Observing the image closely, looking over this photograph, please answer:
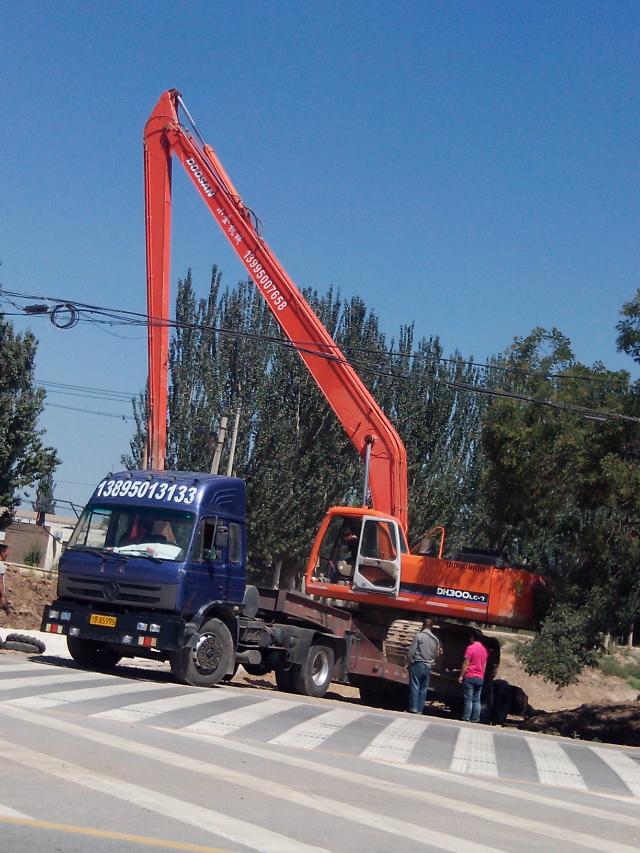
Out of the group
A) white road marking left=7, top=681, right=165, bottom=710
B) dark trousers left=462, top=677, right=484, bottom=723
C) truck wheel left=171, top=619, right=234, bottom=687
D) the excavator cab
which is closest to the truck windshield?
truck wheel left=171, top=619, right=234, bottom=687

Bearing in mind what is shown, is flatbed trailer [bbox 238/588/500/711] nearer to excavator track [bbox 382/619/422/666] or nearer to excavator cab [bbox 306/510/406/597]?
excavator track [bbox 382/619/422/666]

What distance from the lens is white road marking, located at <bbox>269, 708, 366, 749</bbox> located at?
37.9ft

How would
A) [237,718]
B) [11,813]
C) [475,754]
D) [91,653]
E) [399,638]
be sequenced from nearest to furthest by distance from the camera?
[11,813], [475,754], [237,718], [91,653], [399,638]

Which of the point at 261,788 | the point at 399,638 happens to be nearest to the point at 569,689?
the point at 399,638

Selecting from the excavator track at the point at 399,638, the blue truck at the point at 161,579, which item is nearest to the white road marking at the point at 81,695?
the blue truck at the point at 161,579

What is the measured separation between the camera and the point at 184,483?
17.4 metres

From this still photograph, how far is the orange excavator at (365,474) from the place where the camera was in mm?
20922

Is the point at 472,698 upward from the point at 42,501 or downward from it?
downward

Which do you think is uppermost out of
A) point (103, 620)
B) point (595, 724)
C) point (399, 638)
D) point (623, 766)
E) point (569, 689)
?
point (103, 620)

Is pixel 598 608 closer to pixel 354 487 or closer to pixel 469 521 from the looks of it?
pixel 354 487

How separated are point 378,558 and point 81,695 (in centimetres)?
871

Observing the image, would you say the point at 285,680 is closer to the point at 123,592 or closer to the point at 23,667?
the point at 123,592

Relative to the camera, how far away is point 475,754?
1256 centimetres

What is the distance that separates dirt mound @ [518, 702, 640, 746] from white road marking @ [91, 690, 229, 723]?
8846 millimetres
